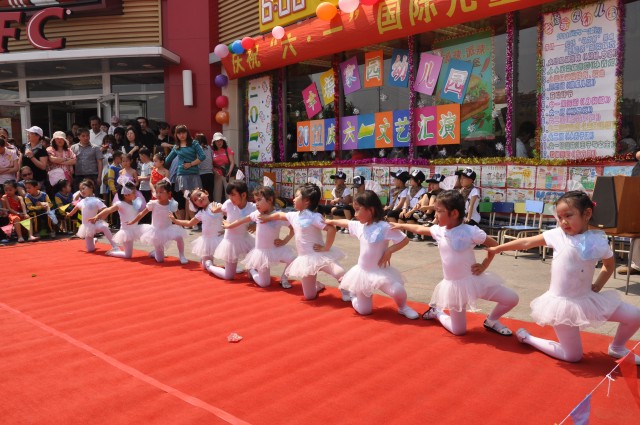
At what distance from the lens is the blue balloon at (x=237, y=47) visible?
12758 millimetres

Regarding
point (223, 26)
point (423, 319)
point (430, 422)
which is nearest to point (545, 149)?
point (423, 319)

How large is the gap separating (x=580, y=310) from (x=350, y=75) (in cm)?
897

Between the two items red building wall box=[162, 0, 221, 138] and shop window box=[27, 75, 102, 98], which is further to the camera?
shop window box=[27, 75, 102, 98]

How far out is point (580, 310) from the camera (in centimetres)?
349

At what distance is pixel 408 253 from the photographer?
7996 millimetres

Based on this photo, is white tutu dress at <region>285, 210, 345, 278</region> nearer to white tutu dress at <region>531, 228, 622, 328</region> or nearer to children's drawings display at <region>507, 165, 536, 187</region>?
white tutu dress at <region>531, 228, 622, 328</region>

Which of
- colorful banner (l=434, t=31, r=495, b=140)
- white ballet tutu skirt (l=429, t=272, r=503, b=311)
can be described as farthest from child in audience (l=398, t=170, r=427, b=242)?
white ballet tutu skirt (l=429, t=272, r=503, b=311)

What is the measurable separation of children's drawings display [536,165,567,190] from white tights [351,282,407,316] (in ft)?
15.1

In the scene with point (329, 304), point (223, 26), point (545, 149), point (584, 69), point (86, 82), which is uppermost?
point (223, 26)

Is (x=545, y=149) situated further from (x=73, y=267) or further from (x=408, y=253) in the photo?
(x=73, y=267)

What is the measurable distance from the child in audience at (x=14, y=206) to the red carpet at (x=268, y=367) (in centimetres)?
502

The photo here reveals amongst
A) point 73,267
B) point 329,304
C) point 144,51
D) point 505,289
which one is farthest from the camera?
point 144,51

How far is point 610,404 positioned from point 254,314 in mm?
2948

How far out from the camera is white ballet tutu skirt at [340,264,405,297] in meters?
4.61
